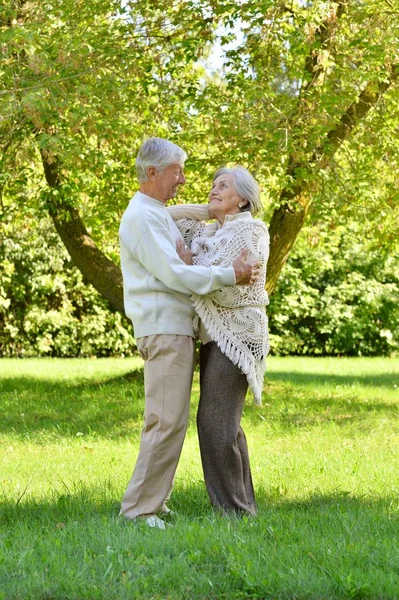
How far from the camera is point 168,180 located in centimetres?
496

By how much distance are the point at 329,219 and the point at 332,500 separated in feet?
18.8

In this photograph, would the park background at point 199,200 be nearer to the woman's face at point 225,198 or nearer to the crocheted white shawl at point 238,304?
the crocheted white shawl at point 238,304

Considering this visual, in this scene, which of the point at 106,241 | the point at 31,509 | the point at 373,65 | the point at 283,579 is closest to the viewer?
the point at 283,579

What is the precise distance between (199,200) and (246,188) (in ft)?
21.7

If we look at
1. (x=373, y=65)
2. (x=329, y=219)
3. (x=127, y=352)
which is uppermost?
(x=373, y=65)

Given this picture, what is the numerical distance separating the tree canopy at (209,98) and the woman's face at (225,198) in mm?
3128

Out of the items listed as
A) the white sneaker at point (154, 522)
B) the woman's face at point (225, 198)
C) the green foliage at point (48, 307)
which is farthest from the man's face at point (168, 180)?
the green foliage at point (48, 307)

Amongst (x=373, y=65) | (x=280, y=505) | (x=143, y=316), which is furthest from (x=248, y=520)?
(x=373, y=65)

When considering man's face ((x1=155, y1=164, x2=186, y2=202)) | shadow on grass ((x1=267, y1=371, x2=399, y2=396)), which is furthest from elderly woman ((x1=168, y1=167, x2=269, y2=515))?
shadow on grass ((x1=267, y1=371, x2=399, y2=396))

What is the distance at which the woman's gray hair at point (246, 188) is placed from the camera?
16.3ft

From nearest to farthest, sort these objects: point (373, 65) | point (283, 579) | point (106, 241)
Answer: point (283, 579), point (373, 65), point (106, 241)

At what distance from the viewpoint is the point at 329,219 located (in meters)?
10.9

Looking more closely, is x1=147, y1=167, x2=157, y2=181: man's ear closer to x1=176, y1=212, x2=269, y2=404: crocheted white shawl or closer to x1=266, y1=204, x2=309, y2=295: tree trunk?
x1=176, y1=212, x2=269, y2=404: crocheted white shawl

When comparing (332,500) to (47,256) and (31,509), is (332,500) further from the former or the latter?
(47,256)
